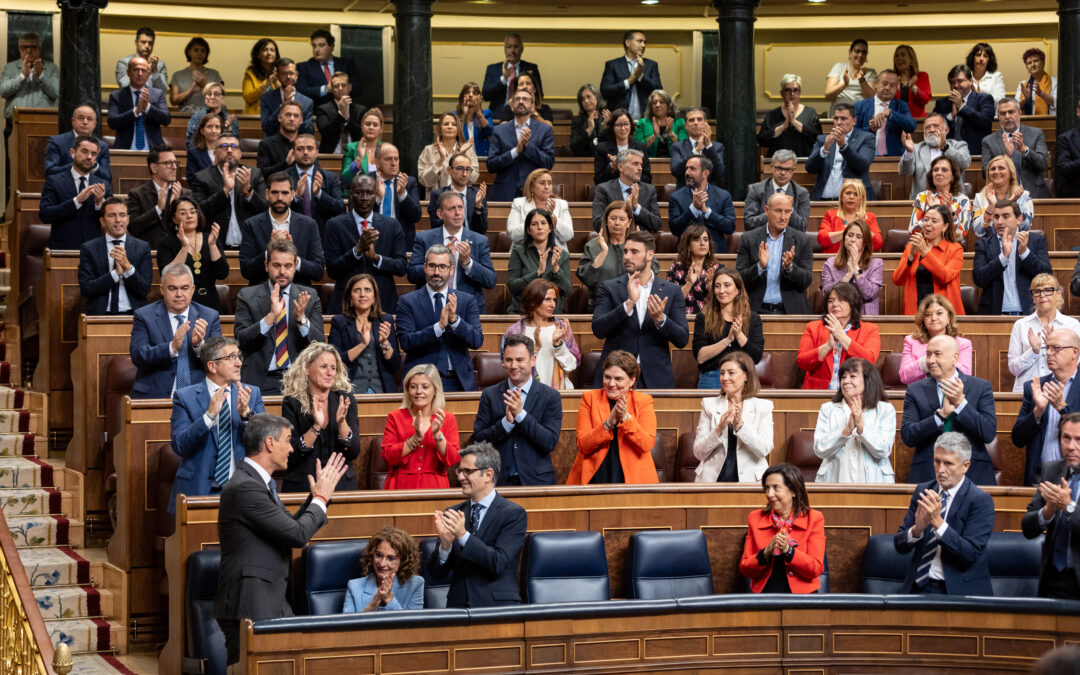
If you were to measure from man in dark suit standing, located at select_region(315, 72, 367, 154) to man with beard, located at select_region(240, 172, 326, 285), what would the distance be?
90.1 inches

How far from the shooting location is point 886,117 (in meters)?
A: 9.71

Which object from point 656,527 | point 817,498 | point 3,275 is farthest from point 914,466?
point 3,275

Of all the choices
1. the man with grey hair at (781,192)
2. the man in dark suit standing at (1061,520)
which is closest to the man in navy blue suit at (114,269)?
the man with grey hair at (781,192)

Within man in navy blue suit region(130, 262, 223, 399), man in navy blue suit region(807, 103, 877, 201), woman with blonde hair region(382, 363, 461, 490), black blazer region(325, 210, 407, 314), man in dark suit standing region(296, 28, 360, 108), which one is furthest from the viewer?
man in dark suit standing region(296, 28, 360, 108)

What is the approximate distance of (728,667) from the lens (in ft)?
16.6

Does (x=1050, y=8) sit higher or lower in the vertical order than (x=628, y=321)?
higher

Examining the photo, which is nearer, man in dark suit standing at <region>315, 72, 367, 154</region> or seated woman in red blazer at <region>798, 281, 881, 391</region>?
seated woman in red blazer at <region>798, 281, 881, 391</region>

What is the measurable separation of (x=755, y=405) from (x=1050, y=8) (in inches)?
296

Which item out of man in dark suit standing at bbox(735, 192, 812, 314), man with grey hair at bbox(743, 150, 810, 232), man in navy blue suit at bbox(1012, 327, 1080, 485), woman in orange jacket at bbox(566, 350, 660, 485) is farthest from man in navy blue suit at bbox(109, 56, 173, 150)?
man in navy blue suit at bbox(1012, 327, 1080, 485)

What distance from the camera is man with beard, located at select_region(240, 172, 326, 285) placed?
712 centimetres

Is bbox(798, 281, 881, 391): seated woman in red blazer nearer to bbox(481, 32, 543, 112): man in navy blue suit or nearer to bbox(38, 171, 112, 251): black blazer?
bbox(38, 171, 112, 251): black blazer

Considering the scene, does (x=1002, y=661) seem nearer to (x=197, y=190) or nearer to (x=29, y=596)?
(x=29, y=596)

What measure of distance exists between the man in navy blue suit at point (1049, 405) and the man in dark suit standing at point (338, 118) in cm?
490

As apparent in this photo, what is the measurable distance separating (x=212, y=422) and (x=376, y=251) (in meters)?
2.03
